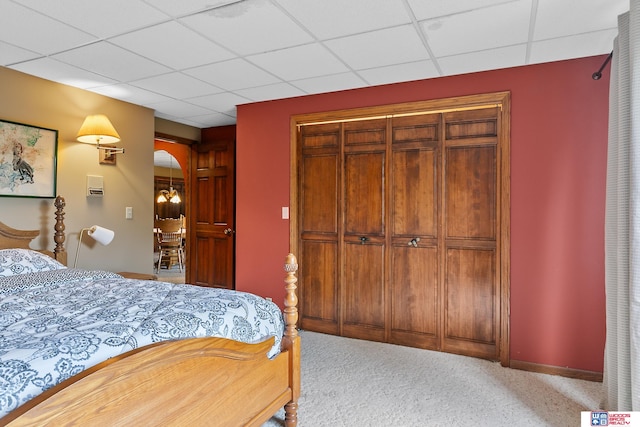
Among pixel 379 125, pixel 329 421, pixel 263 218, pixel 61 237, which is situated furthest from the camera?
pixel 263 218

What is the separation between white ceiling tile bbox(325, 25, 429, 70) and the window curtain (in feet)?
3.70

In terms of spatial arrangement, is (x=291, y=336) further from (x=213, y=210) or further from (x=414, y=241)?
(x=213, y=210)

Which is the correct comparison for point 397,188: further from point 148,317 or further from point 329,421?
point 148,317

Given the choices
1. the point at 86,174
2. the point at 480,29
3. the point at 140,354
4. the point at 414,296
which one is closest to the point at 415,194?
the point at 414,296

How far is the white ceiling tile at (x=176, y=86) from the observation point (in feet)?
10.8

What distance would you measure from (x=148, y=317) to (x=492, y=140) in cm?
279

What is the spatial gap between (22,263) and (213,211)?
8.59ft

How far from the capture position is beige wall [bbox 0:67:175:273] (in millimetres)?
3160

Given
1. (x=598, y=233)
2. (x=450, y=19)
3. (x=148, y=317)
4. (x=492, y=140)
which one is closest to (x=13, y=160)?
(x=148, y=317)

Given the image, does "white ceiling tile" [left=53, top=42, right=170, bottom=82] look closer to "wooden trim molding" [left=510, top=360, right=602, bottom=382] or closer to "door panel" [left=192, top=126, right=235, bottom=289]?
"door panel" [left=192, top=126, right=235, bottom=289]

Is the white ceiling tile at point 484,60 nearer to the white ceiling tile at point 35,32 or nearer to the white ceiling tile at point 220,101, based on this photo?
the white ceiling tile at point 220,101

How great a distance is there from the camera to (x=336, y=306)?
3.75 meters

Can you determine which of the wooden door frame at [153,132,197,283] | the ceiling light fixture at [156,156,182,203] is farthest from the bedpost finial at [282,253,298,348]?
the ceiling light fixture at [156,156,182,203]

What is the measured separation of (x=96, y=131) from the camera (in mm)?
3406
